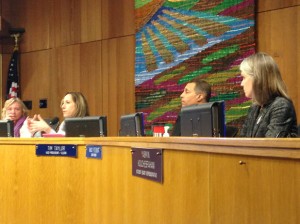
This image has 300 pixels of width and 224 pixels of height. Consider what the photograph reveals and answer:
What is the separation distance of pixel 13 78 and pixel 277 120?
17.2 ft

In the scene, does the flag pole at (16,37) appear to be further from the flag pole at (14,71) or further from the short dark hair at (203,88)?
the short dark hair at (203,88)

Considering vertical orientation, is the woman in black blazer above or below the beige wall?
below

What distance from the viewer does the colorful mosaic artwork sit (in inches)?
193

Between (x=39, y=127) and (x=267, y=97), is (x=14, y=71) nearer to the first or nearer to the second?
(x=39, y=127)

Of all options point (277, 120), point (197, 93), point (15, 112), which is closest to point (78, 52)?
point (15, 112)

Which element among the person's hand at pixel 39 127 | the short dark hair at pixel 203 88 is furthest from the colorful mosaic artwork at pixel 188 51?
the person's hand at pixel 39 127

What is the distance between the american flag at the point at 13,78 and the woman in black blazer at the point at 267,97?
4.97 m

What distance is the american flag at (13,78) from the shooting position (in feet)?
23.6

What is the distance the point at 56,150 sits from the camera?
346 centimetres

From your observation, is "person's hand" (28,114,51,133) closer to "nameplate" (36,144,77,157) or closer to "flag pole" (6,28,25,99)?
"nameplate" (36,144,77,157)

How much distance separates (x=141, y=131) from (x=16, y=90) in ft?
14.3

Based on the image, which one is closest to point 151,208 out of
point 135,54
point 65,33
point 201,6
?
point 201,6

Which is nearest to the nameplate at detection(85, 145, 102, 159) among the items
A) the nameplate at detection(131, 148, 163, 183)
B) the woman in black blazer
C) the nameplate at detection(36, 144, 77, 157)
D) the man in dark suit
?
the nameplate at detection(36, 144, 77, 157)

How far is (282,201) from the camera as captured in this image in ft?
4.82
